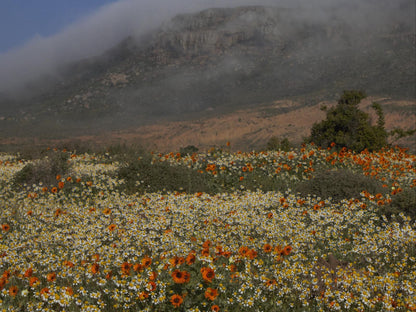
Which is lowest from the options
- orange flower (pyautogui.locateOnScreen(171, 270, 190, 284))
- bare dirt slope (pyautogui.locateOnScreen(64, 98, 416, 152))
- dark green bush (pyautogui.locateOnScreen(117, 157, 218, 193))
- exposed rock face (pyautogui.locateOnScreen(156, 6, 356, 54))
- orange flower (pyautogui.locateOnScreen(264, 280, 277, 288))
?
bare dirt slope (pyautogui.locateOnScreen(64, 98, 416, 152))

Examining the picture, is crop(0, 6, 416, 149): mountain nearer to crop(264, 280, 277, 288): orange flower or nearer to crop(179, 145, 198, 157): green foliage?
crop(179, 145, 198, 157): green foliage

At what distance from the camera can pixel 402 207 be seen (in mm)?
6059

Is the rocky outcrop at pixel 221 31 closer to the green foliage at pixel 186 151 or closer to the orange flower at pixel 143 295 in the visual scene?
the green foliage at pixel 186 151

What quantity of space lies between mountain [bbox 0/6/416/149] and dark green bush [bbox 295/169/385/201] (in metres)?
46.4

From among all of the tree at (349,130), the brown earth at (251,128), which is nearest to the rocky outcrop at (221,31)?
the brown earth at (251,128)

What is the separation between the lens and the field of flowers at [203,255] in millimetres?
3619

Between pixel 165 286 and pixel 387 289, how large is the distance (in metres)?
2.08

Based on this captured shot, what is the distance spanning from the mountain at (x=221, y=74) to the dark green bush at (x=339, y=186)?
46.4 meters

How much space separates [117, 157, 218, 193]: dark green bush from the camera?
9125mm


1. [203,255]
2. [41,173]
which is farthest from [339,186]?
[41,173]

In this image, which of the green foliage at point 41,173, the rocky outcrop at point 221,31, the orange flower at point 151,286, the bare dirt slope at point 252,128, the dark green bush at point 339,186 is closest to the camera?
the orange flower at point 151,286

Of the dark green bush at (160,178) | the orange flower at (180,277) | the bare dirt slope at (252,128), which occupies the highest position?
the orange flower at (180,277)

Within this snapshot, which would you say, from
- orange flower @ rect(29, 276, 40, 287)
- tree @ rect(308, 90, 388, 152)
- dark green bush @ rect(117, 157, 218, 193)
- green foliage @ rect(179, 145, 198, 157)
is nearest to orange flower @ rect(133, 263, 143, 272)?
orange flower @ rect(29, 276, 40, 287)

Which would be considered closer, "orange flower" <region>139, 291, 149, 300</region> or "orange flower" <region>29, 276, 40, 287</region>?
"orange flower" <region>139, 291, 149, 300</region>
